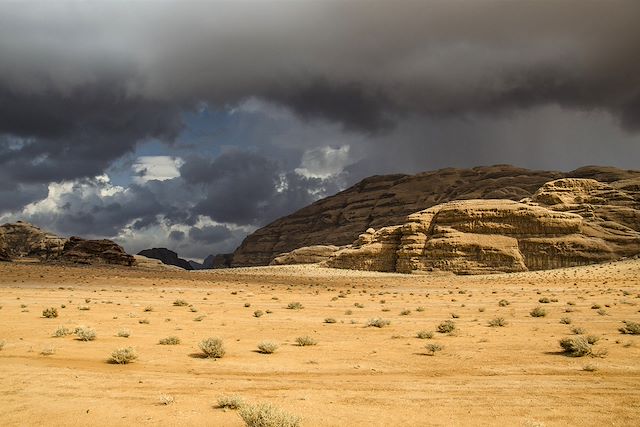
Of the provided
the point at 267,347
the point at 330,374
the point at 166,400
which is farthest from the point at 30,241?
the point at 166,400

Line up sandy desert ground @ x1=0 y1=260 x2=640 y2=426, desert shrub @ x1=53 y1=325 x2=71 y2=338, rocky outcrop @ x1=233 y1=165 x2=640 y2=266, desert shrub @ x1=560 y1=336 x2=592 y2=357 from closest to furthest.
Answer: sandy desert ground @ x1=0 y1=260 x2=640 y2=426, desert shrub @ x1=560 y1=336 x2=592 y2=357, desert shrub @ x1=53 y1=325 x2=71 y2=338, rocky outcrop @ x1=233 y1=165 x2=640 y2=266

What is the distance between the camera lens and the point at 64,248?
9275cm

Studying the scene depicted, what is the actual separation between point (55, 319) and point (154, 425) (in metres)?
14.4

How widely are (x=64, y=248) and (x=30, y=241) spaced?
5591 centimetres

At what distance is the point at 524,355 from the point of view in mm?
12828

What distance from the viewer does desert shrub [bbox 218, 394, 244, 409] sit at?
827 cm

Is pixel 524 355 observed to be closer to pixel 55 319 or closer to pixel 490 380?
pixel 490 380

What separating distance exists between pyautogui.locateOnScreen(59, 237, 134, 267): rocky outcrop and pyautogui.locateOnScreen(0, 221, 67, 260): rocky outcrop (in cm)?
3176

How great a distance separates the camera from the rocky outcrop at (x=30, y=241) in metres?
120

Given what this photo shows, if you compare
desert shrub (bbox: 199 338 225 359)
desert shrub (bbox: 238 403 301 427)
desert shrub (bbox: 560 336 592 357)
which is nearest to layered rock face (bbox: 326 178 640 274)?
desert shrub (bbox: 560 336 592 357)

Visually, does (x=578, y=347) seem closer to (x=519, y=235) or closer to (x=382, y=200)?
(x=519, y=235)

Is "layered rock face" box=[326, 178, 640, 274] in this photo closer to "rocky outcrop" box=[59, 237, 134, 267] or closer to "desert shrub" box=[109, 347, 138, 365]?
"rocky outcrop" box=[59, 237, 134, 267]

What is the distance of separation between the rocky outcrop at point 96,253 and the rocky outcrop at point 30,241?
104ft

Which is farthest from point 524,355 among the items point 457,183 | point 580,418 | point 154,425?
point 457,183
